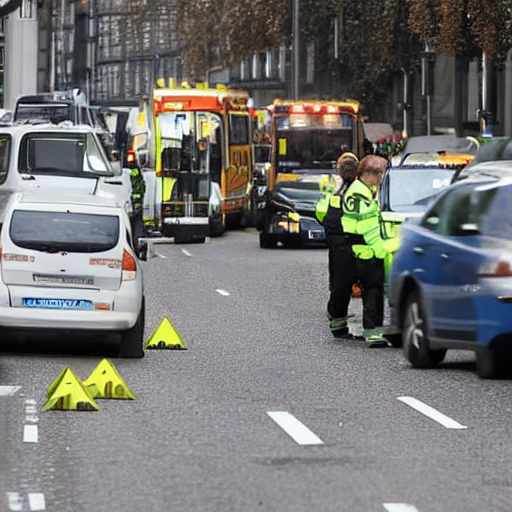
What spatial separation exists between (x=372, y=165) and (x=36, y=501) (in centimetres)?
956

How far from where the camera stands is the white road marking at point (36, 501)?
876 centimetres

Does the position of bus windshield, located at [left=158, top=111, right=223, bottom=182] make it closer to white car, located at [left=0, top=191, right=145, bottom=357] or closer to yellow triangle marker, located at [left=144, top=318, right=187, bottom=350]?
yellow triangle marker, located at [left=144, top=318, right=187, bottom=350]

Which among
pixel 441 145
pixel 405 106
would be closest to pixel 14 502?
pixel 441 145

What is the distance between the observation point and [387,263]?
64.1 feet

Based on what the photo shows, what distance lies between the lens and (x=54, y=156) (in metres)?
28.0

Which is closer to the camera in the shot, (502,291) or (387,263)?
(502,291)

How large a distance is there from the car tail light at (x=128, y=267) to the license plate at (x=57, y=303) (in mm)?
421

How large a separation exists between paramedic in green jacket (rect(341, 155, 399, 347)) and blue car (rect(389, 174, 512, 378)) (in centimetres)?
186

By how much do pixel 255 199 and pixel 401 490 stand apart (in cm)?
3758

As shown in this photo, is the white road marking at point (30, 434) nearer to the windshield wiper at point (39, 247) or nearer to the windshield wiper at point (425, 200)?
the windshield wiper at point (39, 247)

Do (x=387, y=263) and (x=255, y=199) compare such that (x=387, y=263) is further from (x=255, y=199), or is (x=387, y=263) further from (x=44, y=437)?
(x=255, y=199)

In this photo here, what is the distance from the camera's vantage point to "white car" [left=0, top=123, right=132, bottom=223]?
90.9 ft

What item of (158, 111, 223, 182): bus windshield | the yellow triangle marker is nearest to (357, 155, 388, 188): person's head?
the yellow triangle marker

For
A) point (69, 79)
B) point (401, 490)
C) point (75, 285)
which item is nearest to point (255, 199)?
point (75, 285)
